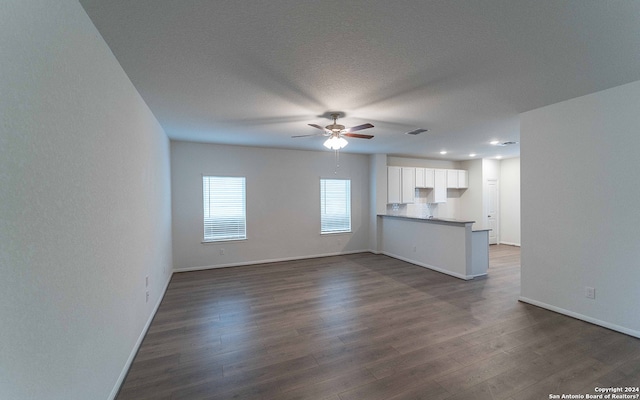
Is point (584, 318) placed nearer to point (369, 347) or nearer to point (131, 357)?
point (369, 347)

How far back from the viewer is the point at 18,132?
3.37 ft

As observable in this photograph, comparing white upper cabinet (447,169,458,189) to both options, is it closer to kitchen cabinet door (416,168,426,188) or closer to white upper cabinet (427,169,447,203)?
white upper cabinet (427,169,447,203)

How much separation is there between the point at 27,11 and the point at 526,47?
2.99 meters

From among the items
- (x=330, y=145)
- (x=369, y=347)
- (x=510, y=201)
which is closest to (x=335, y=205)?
(x=330, y=145)

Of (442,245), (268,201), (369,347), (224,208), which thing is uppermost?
(268,201)

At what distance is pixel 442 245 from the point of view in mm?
5117

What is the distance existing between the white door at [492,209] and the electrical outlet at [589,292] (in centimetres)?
527

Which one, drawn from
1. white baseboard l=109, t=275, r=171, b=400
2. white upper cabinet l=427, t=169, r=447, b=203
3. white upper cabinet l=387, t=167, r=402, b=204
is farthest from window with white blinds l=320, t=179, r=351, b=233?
white baseboard l=109, t=275, r=171, b=400

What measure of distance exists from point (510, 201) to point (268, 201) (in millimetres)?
7324

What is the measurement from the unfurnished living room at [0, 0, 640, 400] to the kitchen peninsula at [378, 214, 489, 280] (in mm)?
51

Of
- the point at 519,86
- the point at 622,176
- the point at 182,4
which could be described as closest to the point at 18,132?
the point at 182,4

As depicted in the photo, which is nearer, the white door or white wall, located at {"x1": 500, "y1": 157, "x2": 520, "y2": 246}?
white wall, located at {"x1": 500, "y1": 157, "x2": 520, "y2": 246}

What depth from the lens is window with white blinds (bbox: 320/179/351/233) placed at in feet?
21.4

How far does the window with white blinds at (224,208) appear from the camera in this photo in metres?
5.45
